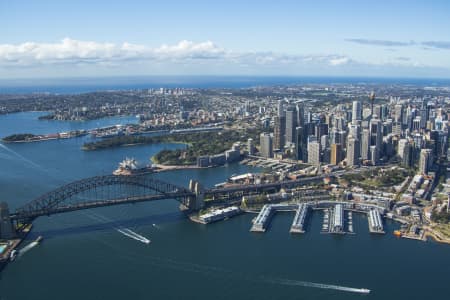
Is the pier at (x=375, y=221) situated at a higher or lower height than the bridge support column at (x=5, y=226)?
lower

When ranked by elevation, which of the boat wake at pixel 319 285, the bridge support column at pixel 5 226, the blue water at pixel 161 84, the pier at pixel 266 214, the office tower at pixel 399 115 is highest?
the blue water at pixel 161 84

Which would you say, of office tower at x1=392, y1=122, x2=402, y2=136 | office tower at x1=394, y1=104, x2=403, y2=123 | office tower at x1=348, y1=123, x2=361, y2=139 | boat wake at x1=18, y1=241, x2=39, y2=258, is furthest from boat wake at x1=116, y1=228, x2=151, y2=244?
office tower at x1=394, y1=104, x2=403, y2=123

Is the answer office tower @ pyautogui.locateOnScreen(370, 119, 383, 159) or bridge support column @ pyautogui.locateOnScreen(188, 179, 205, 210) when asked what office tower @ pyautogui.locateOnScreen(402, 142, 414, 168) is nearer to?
office tower @ pyautogui.locateOnScreen(370, 119, 383, 159)

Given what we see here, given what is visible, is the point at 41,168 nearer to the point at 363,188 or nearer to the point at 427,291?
the point at 363,188

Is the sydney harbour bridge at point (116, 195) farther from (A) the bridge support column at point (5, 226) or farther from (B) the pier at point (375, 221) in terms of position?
(B) the pier at point (375, 221)

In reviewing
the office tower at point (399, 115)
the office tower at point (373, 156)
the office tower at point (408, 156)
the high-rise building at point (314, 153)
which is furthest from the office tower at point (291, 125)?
the office tower at point (399, 115)

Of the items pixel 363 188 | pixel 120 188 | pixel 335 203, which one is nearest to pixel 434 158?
pixel 363 188

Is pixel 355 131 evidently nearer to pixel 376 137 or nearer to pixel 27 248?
pixel 376 137
